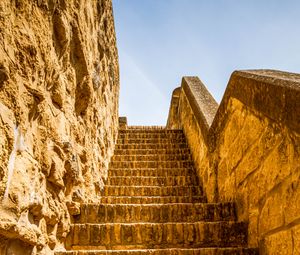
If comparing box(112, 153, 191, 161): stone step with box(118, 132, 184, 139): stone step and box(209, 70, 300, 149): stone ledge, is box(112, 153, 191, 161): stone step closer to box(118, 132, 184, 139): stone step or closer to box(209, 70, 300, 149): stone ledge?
box(118, 132, 184, 139): stone step

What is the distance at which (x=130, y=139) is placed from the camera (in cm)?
595

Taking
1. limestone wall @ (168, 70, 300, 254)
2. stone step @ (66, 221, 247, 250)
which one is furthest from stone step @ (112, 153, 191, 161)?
stone step @ (66, 221, 247, 250)

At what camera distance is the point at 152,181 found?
409cm

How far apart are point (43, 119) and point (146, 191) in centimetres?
216

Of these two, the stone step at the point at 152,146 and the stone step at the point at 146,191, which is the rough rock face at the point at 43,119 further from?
the stone step at the point at 152,146

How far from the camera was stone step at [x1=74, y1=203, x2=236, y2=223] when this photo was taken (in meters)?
2.71

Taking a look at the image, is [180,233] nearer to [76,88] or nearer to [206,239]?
[206,239]

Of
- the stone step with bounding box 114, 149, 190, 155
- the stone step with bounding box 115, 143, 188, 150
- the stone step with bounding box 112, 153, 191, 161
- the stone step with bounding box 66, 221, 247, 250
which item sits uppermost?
the stone step with bounding box 115, 143, 188, 150

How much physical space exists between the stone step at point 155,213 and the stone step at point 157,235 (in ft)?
0.80

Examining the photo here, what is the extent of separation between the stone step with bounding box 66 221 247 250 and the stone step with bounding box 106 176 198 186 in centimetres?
152

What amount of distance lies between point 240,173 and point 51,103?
1.65 metres

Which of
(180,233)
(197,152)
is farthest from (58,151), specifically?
(197,152)

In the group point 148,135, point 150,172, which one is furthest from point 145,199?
point 148,135

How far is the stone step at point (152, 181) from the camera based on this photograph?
407 cm
